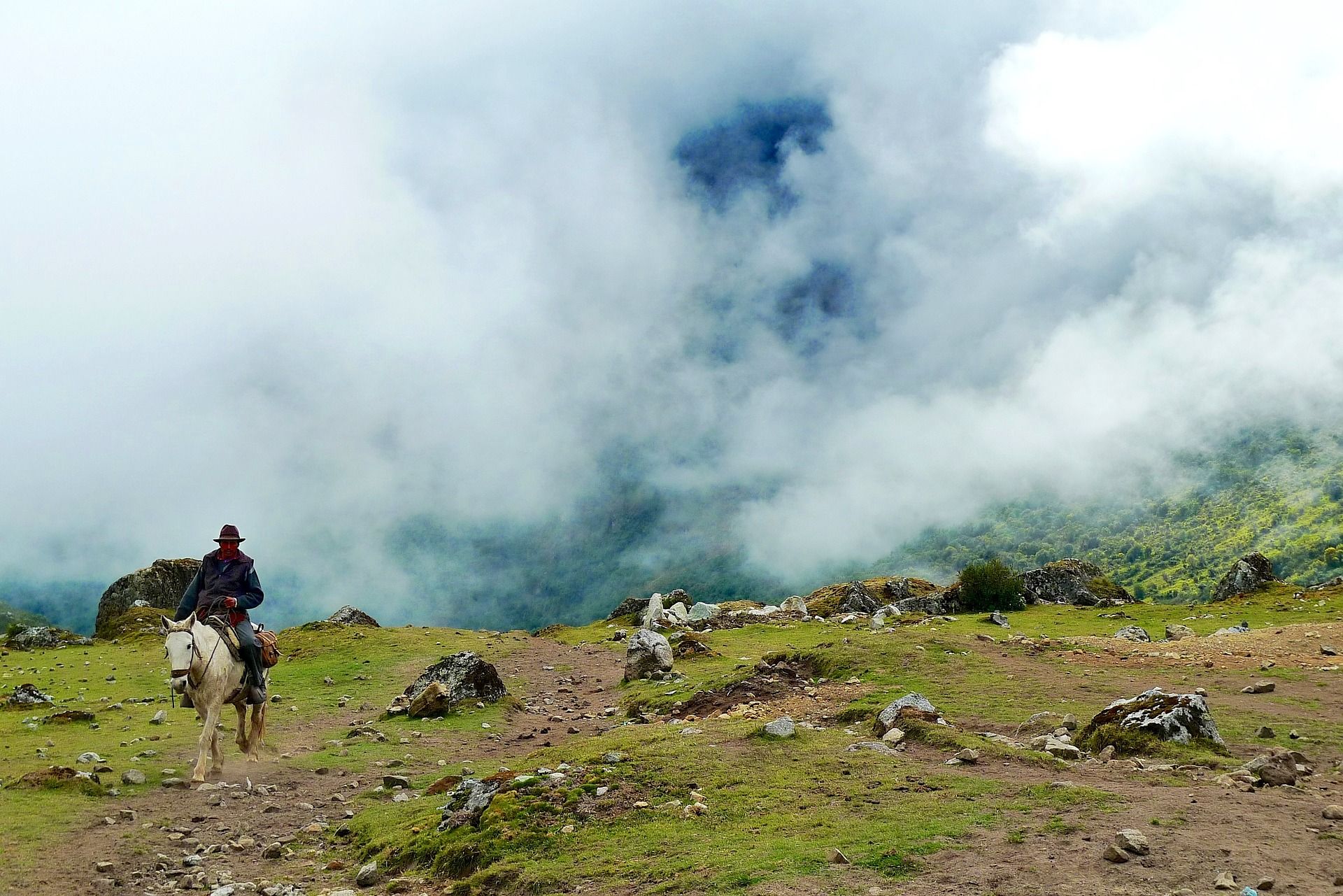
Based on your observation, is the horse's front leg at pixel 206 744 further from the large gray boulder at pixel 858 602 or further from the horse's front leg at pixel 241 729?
the large gray boulder at pixel 858 602

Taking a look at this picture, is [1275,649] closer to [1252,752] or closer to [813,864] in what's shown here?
[1252,752]

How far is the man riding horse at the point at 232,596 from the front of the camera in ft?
68.1

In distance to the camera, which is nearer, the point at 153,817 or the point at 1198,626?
the point at 153,817

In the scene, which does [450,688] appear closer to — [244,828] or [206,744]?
[206,744]

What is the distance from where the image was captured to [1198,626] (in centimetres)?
3697

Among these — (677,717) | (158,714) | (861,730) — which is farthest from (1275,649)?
(158,714)

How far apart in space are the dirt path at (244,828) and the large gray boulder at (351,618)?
3529 cm

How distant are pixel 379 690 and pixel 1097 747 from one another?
1038 inches

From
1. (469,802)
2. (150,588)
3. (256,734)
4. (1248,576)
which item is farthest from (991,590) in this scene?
(150,588)

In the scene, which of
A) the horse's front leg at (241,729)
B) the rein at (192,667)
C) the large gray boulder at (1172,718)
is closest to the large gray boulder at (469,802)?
the rein at (192,667)

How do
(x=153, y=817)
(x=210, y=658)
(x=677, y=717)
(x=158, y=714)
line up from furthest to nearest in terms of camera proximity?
1. (x=158, y=714)
2. (x=677, y=717)
3. (x=210, y=658)
4. (x=153, y=817)

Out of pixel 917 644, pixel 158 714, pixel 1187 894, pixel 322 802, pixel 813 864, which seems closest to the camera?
pixel 1187 894

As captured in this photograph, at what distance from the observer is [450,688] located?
2834cm

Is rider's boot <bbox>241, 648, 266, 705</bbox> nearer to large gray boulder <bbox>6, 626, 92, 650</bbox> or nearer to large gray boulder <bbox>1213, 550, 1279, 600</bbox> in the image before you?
large gray boulder <bbox>6, 626, 92, 650</bbox>
